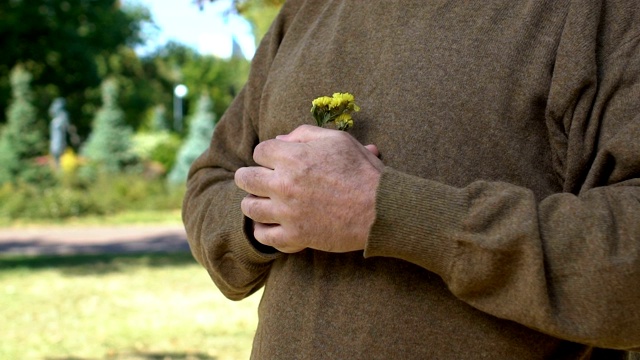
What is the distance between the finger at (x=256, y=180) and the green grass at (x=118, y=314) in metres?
5.42

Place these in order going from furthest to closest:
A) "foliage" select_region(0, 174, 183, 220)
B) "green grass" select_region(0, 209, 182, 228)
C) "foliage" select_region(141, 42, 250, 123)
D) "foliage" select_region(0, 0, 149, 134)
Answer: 1. "foliage" select_region(141, 42, 250, 123)
2. "foliage" select_region(0, 0, 149, 134)
3. "foliage" select_region(0, 174, 183, 220)
4. "green grass" select_region(0, 209, 182, 228)

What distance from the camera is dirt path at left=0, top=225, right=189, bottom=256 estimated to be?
48.8ft

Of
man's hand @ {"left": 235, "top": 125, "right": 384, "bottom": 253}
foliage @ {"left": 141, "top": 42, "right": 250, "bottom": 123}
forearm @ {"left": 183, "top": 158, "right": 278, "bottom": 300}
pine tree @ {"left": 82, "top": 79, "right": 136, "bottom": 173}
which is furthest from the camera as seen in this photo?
foliage @ {"left": 141, "top": 42, "right": 250, "bottom": 123}

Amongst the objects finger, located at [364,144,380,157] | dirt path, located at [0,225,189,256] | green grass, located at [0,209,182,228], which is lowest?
green grass, located at [0,209,182,228]

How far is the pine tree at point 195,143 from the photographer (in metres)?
23.8

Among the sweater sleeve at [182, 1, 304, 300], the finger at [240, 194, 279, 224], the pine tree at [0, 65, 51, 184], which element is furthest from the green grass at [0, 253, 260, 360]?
the pine tree at [0, 65, 51, 184]

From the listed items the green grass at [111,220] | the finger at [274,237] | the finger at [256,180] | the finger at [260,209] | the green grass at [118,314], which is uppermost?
the finger at [256,180]

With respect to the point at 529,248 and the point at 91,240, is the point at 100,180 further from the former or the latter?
the point at 529,248

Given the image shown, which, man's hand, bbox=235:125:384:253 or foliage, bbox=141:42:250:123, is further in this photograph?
foliage, bbox=141:42:250:123

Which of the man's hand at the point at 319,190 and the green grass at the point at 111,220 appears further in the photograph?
the green grass at the point at 111,220

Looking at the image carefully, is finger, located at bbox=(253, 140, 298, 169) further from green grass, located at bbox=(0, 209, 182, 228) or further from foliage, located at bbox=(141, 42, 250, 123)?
foliage, located at bbox=(141, 42, 250, 123)

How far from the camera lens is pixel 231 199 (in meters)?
1.83

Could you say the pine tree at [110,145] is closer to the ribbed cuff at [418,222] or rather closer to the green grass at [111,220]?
the green grass at [111,220]

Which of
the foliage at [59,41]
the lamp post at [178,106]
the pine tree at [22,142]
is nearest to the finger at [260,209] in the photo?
the pine tree at [22,142]
